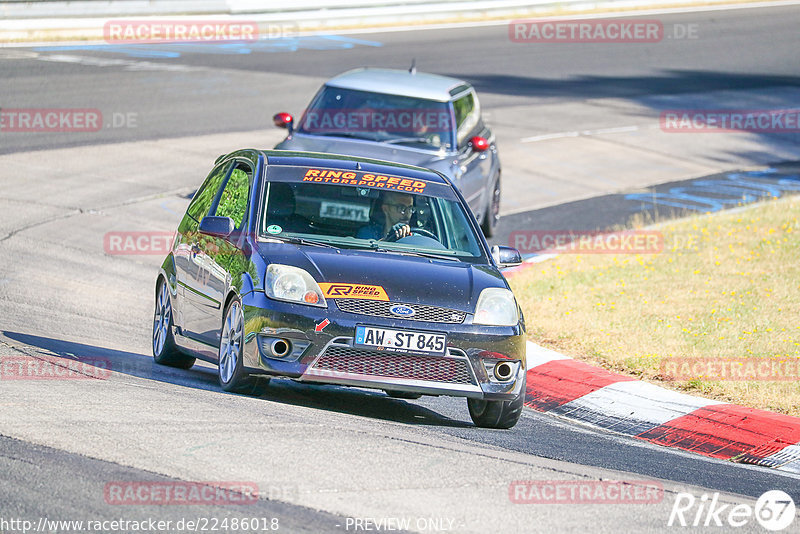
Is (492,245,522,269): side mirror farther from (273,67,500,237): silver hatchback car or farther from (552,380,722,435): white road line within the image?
(273,67,500,237): silver hatchback car

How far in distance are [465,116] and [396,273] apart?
309 inches

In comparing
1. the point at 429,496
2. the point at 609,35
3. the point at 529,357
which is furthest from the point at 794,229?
the point at 609,35

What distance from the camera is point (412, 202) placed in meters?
8.97

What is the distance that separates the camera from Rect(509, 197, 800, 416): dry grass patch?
1036cm

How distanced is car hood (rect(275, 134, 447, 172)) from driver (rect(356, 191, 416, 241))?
496 centimetres

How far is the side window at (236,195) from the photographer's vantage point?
8.73m

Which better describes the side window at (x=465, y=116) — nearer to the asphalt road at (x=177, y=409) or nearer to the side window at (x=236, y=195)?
the asphalt road at (x=177, y=409)

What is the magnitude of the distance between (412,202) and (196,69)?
18.8m

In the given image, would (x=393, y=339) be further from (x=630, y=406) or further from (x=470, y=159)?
(x=470, y=159)

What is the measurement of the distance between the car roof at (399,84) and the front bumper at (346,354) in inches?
303

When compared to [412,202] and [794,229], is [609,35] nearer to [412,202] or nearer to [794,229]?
[794,229]

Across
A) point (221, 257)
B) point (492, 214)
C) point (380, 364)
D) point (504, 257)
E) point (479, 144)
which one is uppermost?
point (221, 257)

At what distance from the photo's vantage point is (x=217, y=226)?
829cm

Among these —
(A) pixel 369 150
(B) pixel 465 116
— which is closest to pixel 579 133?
(B) pixel 465 116
